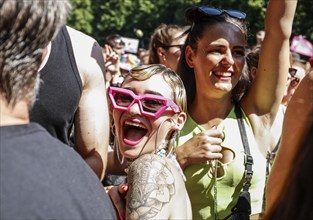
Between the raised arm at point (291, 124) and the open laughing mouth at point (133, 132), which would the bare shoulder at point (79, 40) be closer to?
the open laughing mouth at point (133, 132)

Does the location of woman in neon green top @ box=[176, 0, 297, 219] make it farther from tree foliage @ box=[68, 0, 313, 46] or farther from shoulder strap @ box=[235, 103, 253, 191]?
tree foliage @ box=[68, 0, 313, 46]

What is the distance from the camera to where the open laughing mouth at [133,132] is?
102 inches

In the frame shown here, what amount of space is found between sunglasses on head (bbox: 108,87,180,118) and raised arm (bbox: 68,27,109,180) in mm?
413

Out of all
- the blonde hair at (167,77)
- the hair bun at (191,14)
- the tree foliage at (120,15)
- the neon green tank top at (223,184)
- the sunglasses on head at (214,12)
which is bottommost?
the tree foliage at (120,15)

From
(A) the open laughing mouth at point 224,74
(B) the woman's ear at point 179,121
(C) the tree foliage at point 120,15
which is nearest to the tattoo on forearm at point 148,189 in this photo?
(B) the woman's ear at point 179,121

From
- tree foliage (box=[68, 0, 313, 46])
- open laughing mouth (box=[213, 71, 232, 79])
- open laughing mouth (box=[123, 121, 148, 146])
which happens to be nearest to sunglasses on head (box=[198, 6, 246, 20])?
open laughing mouth (box=[213, 71, 232, 79])

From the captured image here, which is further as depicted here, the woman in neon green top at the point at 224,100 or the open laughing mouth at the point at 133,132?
the woman in neon green top at the point at 224,100

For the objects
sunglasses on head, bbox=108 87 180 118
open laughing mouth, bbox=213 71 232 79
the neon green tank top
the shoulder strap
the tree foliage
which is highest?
sunglasses on head, bbox=108 87 180 118

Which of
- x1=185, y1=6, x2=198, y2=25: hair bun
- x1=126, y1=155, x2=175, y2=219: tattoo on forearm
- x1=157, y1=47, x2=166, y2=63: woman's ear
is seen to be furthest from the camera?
x1=157, y1=47, x2=166, y2=63: woman's ear

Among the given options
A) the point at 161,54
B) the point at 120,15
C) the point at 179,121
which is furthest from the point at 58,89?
the point at 120,15

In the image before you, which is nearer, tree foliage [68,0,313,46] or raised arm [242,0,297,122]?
raised arm [242,0,297,122]

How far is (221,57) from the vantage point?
127 inches

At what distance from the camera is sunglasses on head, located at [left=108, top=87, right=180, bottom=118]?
2.57 metres

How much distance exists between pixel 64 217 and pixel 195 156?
1.44 meters
